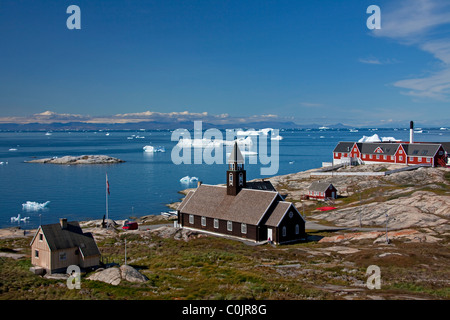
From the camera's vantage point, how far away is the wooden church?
42.5m

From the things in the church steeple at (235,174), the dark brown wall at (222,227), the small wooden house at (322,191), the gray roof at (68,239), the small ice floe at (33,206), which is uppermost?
the church steeple at (235,174)

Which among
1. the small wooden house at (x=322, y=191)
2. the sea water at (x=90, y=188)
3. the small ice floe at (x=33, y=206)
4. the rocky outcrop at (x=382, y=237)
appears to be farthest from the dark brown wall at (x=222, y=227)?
the small ice floe at (x=33, y=206)

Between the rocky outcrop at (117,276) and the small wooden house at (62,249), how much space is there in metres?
2.97

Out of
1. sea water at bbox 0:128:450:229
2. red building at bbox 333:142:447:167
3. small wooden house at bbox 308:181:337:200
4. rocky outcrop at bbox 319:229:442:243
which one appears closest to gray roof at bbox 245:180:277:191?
small wooden house at bbox 308:181:337:200

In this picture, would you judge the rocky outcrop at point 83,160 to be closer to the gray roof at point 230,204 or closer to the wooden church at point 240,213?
the wooden church at point 240,213

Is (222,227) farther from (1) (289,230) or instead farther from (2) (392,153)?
(2) (392,153)

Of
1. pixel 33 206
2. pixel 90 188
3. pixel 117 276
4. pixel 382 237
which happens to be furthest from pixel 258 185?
pixel 90 188

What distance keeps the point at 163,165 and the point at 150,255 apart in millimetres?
118006

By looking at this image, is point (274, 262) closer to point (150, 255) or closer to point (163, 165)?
point (150, 255)

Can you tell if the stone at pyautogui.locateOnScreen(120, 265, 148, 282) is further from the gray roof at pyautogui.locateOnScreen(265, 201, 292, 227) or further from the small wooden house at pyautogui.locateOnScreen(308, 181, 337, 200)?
the small wooden house at pyautogui.locateOnScreen(308, 181, 337, 200)

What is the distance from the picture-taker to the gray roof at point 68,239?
1134 inches

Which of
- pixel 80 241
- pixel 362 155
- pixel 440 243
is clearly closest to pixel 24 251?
pixel 80 241

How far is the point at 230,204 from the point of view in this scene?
46625mm

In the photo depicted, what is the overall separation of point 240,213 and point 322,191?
26.1 metres
